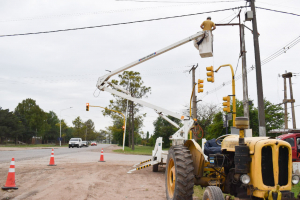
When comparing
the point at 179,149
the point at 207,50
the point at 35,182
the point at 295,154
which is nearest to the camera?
the point at 179,149

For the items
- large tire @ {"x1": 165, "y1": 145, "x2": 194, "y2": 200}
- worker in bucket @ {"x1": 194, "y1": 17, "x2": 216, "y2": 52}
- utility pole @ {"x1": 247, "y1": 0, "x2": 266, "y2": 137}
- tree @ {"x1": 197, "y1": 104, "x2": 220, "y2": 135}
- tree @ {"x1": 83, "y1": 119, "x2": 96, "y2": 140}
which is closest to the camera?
large tire @ {"x1": 165, "y1": 145, "x2": 194, "y2": 200}

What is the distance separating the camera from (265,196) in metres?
4.40

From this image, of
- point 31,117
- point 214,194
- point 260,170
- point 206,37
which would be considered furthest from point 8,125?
point 260,170

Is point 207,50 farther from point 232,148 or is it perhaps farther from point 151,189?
point 232,148

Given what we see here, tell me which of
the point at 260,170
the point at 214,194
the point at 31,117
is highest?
the point at 31,117

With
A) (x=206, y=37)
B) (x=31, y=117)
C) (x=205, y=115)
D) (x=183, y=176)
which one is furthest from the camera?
(x=31, y=117)

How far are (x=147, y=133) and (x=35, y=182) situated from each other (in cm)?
10406

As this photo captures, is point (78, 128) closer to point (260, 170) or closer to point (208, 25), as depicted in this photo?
point (208, 25)

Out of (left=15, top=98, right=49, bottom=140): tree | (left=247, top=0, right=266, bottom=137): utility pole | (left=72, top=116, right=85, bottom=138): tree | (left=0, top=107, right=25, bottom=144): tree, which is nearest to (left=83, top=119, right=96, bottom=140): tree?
(left=72, top=116, right=85, bottom=138): tree

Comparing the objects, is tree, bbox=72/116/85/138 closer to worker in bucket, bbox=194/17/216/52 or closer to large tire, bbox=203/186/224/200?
worker in bucket, bbox=194/17/216/52

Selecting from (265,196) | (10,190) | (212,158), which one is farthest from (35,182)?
(265,196)

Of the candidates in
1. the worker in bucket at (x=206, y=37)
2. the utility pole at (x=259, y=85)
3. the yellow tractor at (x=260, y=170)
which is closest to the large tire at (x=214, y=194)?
the yellow tractor at (x=260, y=170)

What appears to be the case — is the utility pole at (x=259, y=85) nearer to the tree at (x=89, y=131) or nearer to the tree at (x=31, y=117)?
the tree at (x=31, y=117)

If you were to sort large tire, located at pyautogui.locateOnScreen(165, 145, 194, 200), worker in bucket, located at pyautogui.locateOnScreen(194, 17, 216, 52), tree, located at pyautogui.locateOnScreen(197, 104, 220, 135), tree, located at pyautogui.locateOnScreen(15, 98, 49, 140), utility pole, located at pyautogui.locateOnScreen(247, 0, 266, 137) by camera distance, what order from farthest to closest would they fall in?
tree, located at pyautogui.locateOnScreen(15, 98, 49, 140), tree, located at pyautogui.locateOnScreen(197, 104, 220, 135), utility pole, located at pyautogui.locateOnScreen(247, 0, 266, 137), worker in bucket, located at pyautogui.locateOnScreen(194, 17, 216, 52), large tire, located at pyautogui.locateOnScreen(165, 145, 194, 200)
